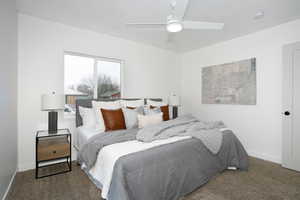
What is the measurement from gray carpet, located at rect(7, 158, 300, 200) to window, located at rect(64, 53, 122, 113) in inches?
51.1

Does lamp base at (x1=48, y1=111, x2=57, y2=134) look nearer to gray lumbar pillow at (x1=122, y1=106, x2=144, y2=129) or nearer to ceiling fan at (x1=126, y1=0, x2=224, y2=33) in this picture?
gray lumbar pillow at (x1=122, y1=106, x2=144, y2=129)

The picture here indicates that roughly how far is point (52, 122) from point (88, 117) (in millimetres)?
559

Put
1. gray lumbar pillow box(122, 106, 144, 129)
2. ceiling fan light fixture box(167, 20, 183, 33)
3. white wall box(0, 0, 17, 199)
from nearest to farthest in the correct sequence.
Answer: white wall box(0, 0, 17, 199) < ceiling fan light fixture box(167, 20, 183, 33) < gray lumbar pillow box(122, 106, 144, 129)

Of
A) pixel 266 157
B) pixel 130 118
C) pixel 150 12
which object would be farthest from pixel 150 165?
pixel 266 157

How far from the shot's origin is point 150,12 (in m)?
2.47

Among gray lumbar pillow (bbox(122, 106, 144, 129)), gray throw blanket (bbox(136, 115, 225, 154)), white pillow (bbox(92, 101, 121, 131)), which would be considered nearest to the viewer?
gray throw blanket (bbox(136, 115, 225, 154))

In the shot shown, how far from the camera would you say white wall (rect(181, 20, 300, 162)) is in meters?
2.88

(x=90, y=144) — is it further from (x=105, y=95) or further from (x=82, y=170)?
(x=105, y=95)

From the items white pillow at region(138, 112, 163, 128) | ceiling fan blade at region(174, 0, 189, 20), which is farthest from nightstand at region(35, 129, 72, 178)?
ceiling fan blade at region(174, 0, 189, 20)

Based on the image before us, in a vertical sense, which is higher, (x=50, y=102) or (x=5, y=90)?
(x=5, y=90)

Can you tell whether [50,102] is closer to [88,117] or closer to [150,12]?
[88,117]

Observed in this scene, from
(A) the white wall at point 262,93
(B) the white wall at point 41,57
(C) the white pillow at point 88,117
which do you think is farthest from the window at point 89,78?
(A) the white wall at point 262,93

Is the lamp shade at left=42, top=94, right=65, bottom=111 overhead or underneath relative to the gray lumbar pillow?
overhead

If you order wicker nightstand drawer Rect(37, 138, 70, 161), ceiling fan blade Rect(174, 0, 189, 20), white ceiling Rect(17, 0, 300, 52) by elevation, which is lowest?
wicker nightstand drawer Rect(37, 138, 70, 161)
